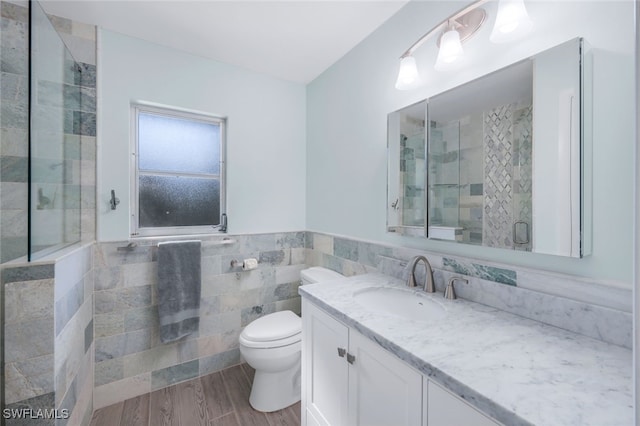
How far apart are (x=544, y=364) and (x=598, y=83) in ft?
2.92

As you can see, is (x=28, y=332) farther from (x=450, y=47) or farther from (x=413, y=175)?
(x=450, y=47)

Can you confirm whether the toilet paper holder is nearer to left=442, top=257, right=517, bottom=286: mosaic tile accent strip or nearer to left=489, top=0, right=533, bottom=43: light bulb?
left=442, top=257, right=517, bottom=286: mosaic tile accent strip

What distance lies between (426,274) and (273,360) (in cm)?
105

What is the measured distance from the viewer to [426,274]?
131 centimetres

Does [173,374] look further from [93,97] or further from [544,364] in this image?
[544,364]

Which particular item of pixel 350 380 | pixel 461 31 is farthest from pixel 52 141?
pixel 461 31

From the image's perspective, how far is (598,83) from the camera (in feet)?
2.83

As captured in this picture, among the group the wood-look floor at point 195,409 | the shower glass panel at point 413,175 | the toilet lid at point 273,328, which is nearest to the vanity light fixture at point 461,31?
the shower glass panel at point 413,175

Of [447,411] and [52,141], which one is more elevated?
[52,141]

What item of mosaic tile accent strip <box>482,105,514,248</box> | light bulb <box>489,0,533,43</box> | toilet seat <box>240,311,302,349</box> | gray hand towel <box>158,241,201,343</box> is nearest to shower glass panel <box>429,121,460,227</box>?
mosaic tile accent strip <box>482,105,514,248</box>

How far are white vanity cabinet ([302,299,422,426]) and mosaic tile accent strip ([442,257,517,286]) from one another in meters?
0.58

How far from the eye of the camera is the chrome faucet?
1286 millimetres

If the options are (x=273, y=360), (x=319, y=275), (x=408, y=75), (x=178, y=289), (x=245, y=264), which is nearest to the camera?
(x=408, y=75)

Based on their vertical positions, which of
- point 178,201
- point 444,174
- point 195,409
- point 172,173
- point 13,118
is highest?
point 13,118
